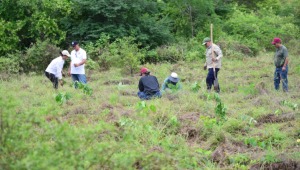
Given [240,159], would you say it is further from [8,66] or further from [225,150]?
[8,66]

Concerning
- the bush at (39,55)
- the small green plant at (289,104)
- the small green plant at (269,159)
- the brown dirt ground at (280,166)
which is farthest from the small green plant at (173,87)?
the bush at (39,55)

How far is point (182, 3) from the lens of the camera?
79.4ft

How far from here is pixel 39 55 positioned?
19094 millimetres

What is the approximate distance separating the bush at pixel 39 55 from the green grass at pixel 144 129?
4.17 meters

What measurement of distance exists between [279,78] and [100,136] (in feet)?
23.8

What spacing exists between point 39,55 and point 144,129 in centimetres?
1209

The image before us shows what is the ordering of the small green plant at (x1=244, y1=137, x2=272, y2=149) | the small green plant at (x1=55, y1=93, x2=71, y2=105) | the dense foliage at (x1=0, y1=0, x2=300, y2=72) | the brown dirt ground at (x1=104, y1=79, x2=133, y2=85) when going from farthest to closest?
the dense foliage at (x1=0, y1=0, x2=300, y2=72) < the brown dirt ground at (x1=104, y1=79, x2=133, y2=85) < the small green plant at (x1=55, y1=93, x2=71, y2=105) < the small green plant at (x1=244, y1=137, x2=272, y2=149)

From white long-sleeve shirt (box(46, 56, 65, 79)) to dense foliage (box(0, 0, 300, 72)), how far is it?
5.58 metres

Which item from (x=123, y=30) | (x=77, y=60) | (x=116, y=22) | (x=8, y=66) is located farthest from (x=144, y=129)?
(x=116, y=22)

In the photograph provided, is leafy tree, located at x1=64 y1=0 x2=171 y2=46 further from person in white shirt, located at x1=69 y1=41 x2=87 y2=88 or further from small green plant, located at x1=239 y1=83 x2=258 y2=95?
small green plant, located at x1=239 y1=83 x2=258 y2=95

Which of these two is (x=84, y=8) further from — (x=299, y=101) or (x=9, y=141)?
(x=9, y=141)

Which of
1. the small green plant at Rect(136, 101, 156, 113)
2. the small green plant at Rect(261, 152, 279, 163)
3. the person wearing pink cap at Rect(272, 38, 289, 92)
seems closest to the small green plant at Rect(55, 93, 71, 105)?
the small green plant at Rect(136, 101, 156, 113)

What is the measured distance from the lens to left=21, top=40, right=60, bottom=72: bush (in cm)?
1905

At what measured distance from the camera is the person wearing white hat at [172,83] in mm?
12047
